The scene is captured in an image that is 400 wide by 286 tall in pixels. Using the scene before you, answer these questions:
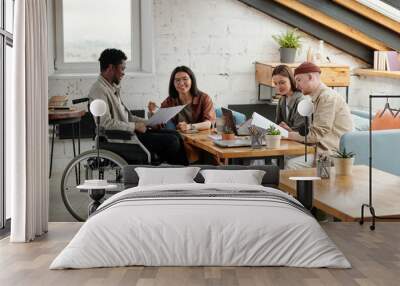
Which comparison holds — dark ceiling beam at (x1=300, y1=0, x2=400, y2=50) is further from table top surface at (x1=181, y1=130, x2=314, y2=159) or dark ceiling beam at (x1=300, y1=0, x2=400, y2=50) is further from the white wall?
table top surface at (x1=181, y1=130, x2=314, y2=159)

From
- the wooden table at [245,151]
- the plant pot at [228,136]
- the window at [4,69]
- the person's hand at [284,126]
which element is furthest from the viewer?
the person's hand at [284,126]

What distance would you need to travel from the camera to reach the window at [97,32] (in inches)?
271

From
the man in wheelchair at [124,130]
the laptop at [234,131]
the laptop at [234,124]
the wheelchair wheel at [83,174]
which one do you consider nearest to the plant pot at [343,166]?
the laptop at [234,131]

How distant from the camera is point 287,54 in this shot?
7.00 metres

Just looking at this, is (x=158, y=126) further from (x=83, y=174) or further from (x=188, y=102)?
(x=83, y=174)

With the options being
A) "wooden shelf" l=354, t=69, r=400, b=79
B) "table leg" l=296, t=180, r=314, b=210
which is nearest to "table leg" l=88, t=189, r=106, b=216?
"table leg" l=296, t=180, r=314, b=210

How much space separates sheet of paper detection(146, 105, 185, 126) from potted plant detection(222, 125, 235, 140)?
419mm

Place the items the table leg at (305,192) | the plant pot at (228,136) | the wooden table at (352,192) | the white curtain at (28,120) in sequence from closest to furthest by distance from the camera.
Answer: the wooden table at (352,192) < the white curtain at (28,120) < the table leg at (305,192) < the plant pot at (228,136)

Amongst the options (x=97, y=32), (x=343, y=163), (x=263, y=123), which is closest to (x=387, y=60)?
(x=263, y=123)

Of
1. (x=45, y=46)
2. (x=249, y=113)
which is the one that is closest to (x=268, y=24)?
(x=249, y=113)

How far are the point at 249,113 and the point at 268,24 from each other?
76 cm

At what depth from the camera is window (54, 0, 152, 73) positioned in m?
6.89

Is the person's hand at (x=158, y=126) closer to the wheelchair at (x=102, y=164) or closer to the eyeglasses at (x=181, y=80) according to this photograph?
the wheelchair at (x=102, y=164)

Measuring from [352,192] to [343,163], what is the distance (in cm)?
54
